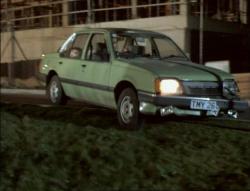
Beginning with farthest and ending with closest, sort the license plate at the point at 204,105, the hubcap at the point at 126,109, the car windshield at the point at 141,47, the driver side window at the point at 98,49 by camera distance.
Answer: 1. the driver side window at the point at 98,49
2. the car windshield at the point at 141,47
3. the hubcap at the point at 126,109
4. the license plate at the point at 204,105

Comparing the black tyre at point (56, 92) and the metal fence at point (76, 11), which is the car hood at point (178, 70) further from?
the metal fence at point (76, 11)

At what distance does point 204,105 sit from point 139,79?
37.8 inches

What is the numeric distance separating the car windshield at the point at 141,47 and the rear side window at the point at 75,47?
942mm

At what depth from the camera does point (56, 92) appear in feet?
40.3

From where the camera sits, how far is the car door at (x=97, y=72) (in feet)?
34.2

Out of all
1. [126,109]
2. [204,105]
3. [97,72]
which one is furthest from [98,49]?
[204,105]

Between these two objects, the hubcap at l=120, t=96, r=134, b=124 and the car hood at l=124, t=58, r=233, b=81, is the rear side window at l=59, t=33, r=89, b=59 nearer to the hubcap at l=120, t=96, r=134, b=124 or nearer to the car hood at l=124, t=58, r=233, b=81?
the car hood at l=124, t=58, r=233, b=81

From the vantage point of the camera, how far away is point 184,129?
Result: 9.35m

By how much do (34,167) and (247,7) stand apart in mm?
16625

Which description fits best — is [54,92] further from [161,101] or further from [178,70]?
[161,101]

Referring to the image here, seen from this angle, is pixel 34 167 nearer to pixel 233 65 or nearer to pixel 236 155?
pixel 236 155

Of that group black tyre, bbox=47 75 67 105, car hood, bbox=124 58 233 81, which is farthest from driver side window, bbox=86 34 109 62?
black tyre, bbox=47 75 67 105

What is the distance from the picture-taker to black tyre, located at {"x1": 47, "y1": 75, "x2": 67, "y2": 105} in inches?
478

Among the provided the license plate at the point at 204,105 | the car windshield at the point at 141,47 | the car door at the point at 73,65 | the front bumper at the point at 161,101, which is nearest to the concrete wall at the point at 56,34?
the car door at the point at 73,65
